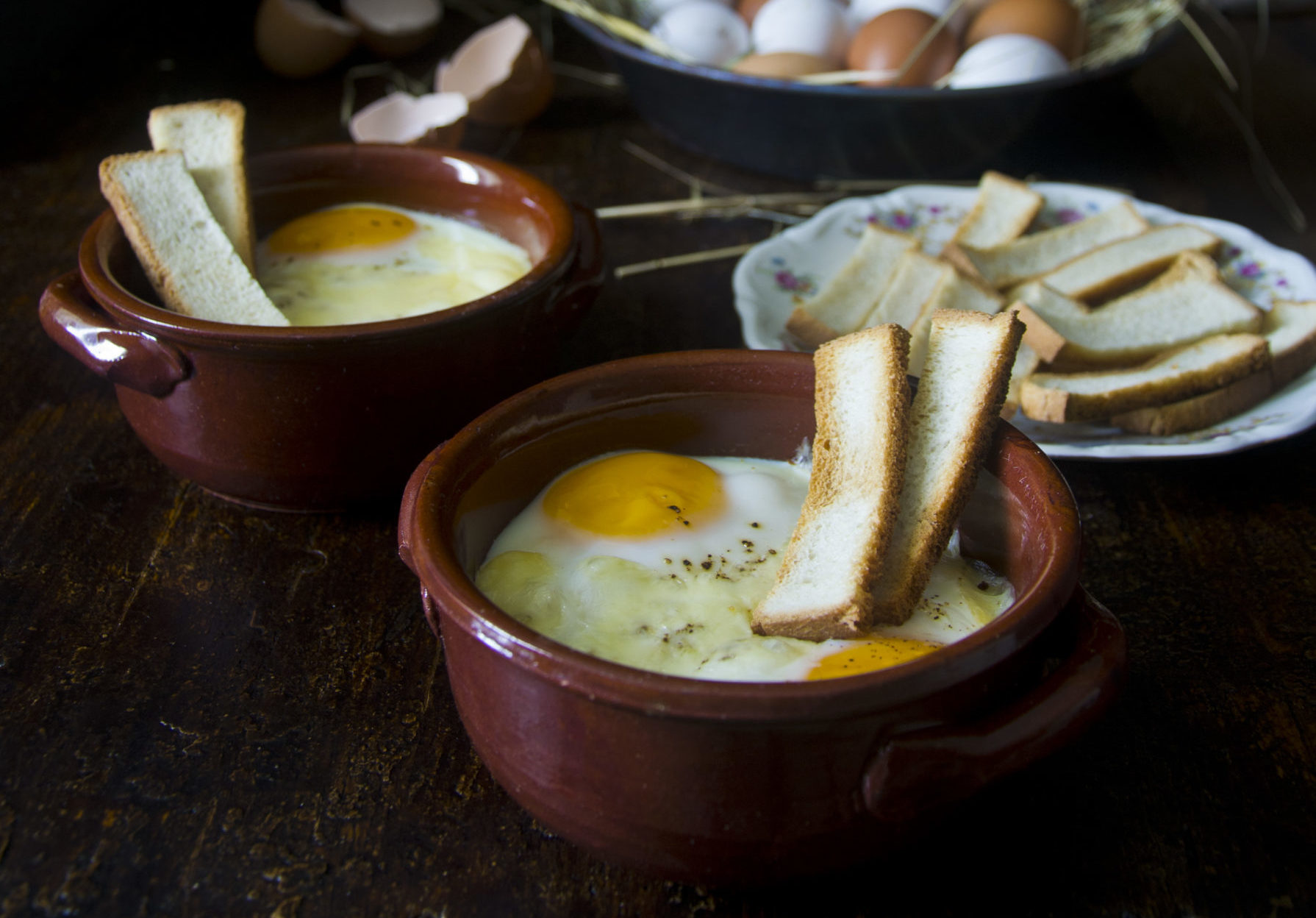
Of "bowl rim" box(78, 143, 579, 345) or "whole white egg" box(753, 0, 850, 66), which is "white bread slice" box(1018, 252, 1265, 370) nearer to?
"bowl rim" box(78, 143, 579, 345)

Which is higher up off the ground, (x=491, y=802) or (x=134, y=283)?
(x=134, y=283)

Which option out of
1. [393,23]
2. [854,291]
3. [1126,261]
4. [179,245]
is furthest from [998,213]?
[393,23]

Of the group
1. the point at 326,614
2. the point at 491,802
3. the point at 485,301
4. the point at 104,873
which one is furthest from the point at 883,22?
the point at 104,873

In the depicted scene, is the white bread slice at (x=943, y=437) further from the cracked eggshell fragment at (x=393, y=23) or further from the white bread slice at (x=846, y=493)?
the cracked eggshell fragment at (x=393, y=23)

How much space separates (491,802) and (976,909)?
37 cm

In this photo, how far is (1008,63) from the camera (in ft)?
6.13

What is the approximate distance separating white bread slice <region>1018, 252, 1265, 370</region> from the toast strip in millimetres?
47

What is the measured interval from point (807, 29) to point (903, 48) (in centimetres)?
18

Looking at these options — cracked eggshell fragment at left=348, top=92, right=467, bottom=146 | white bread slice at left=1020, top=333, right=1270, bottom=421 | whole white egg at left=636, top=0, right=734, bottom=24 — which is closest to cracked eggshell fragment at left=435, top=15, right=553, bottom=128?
→ cracked eggshell fragment at left=348, top=92, right=467, bottom=146

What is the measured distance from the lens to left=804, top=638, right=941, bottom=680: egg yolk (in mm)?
783

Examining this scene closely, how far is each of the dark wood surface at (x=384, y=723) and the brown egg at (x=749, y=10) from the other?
0.79m

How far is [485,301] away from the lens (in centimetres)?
107

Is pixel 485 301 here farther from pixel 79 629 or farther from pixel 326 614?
pixel 79 629

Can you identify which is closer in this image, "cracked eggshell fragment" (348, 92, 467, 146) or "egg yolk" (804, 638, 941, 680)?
"egg yolk" (804, 638, 941, 680)
